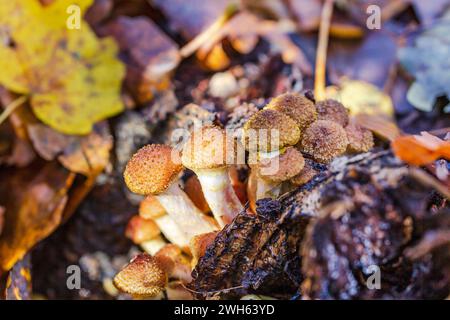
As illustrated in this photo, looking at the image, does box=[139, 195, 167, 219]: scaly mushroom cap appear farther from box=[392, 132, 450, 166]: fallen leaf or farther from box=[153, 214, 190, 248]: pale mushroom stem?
box=[392, 132, 450, 166]: fallen leaf

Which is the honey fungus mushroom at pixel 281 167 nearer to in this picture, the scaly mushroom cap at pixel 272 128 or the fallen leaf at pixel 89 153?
the scaly mushroom cap at pixel 272 128

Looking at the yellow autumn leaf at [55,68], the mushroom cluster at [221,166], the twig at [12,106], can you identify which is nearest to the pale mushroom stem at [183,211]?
the mushroom cluster at [221,166]

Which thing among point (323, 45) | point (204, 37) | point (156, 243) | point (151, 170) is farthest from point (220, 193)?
point (323, 45)

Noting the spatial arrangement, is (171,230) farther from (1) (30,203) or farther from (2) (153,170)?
(1) (30,203)

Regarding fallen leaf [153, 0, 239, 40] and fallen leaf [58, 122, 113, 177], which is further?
fallen leaf [153, 0, 239, 40]

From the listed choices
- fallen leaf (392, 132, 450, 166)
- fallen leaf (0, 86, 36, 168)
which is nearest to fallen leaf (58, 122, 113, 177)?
fallen leaf (0, 86, 36, 168)
